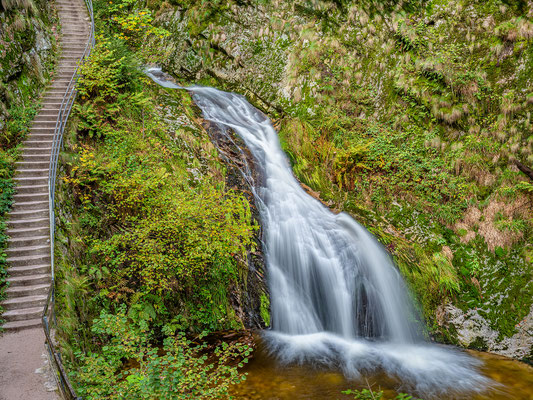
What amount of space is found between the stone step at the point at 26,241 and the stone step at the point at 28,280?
2.58 feet

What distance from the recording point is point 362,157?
1167 cm

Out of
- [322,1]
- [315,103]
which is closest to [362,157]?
[315,103]

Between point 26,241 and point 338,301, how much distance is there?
7598mm

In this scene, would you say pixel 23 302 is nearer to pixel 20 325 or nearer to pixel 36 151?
pixel 20 325

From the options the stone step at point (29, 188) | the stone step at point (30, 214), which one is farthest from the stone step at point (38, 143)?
the stone step at point (30, 214)

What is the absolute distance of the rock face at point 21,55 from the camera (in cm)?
981

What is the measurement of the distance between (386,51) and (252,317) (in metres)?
11.4

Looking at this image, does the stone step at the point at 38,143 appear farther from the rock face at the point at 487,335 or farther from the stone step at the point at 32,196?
the rock face at the point at 487,335

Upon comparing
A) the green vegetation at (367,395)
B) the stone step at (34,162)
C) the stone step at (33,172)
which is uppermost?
the stone step at (34,162)

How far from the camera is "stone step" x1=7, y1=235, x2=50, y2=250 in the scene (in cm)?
705

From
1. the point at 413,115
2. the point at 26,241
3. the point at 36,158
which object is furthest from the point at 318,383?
the point at 413,115

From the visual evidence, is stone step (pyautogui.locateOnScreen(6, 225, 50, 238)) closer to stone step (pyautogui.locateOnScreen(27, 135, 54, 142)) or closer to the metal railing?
the metal railing

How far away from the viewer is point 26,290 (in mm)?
6391

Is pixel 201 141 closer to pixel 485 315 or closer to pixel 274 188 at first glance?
pixel 274 188
